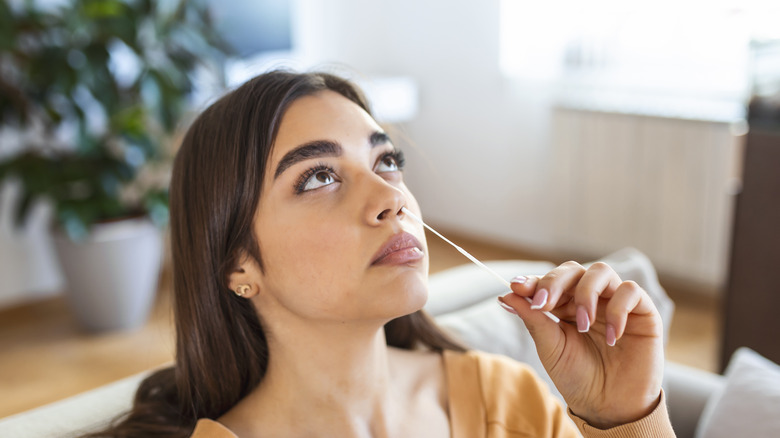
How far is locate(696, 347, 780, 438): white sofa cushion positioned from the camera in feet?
4.43

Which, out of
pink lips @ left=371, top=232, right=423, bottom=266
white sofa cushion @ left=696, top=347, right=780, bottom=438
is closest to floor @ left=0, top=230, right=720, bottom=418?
white sofa cushion @ left=696, top=347, right=780, bottom=438

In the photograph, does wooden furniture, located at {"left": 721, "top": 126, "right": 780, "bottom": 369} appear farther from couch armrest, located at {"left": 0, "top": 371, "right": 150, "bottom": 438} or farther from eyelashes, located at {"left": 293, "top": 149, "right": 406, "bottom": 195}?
couch armrest, located at {"left": 0, "top": 371, "right": 150, "bottom": 438}

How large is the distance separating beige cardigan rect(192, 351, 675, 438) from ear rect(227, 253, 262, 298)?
378 mm

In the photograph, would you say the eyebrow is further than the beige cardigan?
No

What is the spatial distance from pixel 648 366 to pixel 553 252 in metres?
3.41

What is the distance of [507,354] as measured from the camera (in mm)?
1556

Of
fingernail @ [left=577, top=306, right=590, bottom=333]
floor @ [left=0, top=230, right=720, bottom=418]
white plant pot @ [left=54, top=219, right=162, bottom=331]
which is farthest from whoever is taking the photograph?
white plant pot @ [left=54, top=219, right=162, bottom=331]

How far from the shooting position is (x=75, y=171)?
10.6 feet

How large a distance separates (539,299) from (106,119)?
113 inches

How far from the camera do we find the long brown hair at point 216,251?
3.70 feet

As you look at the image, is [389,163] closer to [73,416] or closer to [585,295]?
[585,295]

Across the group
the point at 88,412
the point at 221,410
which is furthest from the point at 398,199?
the point at 88,412

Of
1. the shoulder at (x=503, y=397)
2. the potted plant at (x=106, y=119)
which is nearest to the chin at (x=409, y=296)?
the shoulder at (x=503, y=397)

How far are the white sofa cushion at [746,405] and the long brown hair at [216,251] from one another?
0.82 metres
